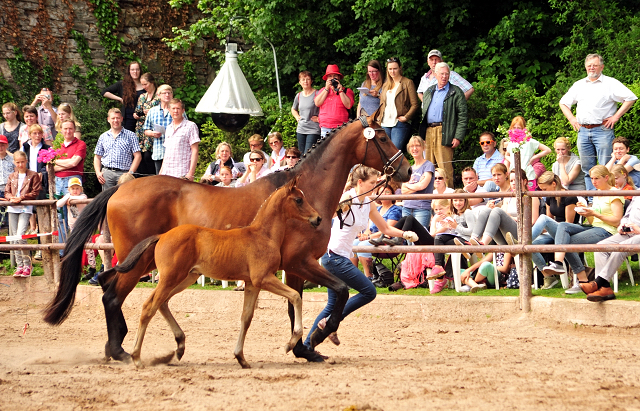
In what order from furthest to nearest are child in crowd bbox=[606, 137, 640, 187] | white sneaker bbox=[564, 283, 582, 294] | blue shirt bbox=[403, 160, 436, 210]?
1. blue shirt bbox=[403, 160, 436, 210]
2. child in crowd bbox=[606, 137, 640, 187]
3. white sneaker bbox=[564, 283, 582, 294]

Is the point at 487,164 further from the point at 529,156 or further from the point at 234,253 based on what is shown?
the point at 234,253

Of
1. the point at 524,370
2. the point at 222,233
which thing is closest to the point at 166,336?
the point at 222,233

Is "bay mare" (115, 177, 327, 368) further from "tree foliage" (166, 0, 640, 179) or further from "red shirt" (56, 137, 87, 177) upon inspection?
"tree foliage" (166, 0, 640, 179)

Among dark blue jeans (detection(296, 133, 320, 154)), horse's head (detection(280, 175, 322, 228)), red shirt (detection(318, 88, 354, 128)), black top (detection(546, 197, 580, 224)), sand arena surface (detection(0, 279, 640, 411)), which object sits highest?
red shirt (detection(318, 88, 354, 128))

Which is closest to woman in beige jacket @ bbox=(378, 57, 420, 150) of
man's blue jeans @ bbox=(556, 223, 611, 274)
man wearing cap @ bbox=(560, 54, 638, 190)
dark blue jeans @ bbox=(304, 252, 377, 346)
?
man wearing cap @ bbox=(560, 54, 638, 190)

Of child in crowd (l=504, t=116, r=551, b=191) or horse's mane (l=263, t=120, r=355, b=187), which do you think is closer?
horse's mane (l=263, t=120, r=355, b=187)

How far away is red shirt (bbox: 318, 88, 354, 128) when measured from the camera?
12.3m

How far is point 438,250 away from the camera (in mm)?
8906

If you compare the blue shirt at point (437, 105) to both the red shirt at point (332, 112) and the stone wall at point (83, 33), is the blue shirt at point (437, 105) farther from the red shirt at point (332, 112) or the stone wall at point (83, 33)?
the stone wall at point (83, 33)

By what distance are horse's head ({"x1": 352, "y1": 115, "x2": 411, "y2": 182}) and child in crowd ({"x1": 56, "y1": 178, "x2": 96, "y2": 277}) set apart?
5.02m

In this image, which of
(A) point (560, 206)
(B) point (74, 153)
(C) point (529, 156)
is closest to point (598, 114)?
(C) point (529, 156)

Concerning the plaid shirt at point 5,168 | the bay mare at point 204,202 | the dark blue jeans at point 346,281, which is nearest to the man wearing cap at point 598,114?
the bay mare at point 204,202

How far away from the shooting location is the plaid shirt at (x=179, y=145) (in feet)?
35.0

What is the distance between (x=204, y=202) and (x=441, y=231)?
12.0ft
